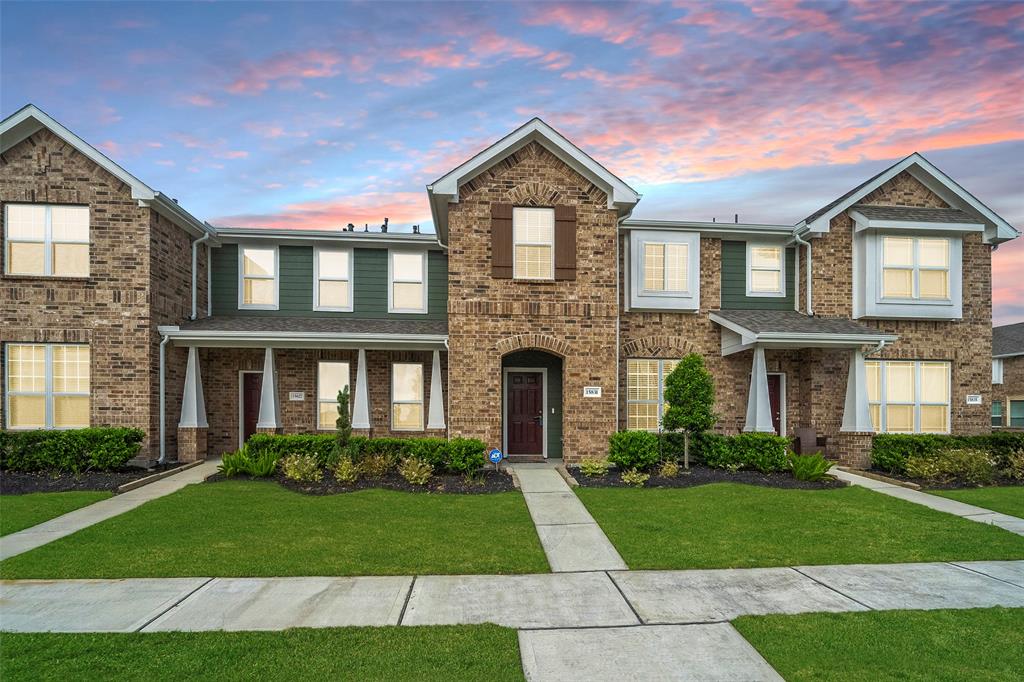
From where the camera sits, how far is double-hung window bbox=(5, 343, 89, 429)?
1332 cm

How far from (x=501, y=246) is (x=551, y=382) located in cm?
424

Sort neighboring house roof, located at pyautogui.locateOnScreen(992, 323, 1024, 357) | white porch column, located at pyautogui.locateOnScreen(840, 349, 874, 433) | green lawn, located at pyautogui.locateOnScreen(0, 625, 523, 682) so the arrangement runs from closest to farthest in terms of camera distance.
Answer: green lawn, located at pyautogui.locateOnScreen(0, 625, 523, 682) → white porch column, located at pyautogui.locateOnScreen(840, 349, 874, 433) → neighboring house roof, located at pyautogui.locateOnScreen(992, 323, 1024, 357)

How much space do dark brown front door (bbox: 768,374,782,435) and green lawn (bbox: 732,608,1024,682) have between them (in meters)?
10.7

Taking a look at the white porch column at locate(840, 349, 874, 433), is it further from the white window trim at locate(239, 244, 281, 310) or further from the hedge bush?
the hedge bush

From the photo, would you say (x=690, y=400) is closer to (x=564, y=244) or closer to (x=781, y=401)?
(x=564, y=244)

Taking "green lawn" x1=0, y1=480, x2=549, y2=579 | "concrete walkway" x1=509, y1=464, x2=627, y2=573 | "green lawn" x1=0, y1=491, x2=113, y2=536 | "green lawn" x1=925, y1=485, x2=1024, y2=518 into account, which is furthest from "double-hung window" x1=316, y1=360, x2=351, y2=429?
"green lawn" x1=925, y1=485, x2=1024, y2=518

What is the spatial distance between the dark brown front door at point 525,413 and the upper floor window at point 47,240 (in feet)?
35.7

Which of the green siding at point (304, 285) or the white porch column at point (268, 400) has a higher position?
the green siding at point (304, 285)

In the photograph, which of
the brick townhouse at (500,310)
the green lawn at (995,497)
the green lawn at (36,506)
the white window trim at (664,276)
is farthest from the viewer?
the white window trim at (664,276)

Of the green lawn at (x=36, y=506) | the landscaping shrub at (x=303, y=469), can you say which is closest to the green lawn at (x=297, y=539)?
the landscaping shrub at (x=303, y=469)

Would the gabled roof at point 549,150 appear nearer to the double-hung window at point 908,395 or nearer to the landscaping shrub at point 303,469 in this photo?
the landscaping shrub at point 303,469

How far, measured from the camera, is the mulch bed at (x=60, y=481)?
1134cm

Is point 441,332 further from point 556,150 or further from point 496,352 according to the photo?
point 556,150

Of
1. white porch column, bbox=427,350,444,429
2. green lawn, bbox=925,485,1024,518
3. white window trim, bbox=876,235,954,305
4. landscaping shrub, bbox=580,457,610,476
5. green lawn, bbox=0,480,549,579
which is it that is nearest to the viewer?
green lawn, bbox=0,480,549,579
